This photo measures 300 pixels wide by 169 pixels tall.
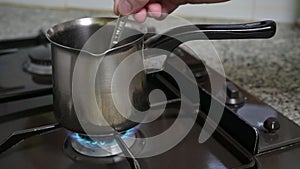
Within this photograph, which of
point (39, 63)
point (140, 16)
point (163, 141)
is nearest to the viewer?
point (163, 141)

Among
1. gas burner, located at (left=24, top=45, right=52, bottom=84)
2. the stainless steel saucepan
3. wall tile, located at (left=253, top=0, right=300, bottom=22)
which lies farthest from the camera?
wall tile, located at (left=253, top=0, right=300, bottom=22)

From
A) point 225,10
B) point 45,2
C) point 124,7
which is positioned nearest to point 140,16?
point 124,7

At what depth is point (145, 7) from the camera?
75 cm

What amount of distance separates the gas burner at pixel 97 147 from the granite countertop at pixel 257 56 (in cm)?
26

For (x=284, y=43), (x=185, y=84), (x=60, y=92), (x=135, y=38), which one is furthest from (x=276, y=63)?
(x=60, y=92)

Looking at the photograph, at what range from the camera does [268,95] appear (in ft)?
2.52

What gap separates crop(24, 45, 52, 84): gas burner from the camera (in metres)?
0.82

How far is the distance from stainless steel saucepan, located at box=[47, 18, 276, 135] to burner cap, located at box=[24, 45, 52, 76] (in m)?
0.21

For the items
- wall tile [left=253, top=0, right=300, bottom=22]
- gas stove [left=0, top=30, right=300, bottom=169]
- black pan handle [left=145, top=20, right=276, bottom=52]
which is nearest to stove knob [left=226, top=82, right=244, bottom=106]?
gas stove [left=0, top=30, right=300, bottom=169]

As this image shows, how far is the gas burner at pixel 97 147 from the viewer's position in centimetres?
60

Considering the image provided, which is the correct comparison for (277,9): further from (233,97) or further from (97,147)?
(97,147)

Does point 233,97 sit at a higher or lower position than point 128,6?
lower

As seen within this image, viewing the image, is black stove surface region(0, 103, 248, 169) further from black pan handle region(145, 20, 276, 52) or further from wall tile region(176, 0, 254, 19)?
wall tile region(176, 0, 254, 19)

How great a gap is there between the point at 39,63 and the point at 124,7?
0.98 ft
